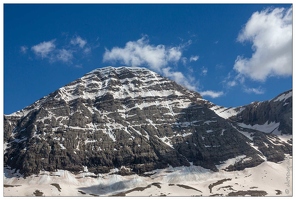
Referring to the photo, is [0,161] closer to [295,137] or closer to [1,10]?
[1,10]

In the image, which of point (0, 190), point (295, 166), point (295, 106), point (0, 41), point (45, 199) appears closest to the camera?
point (0, 41)

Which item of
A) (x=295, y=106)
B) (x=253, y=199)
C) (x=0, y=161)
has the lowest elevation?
(x=253, y=199)

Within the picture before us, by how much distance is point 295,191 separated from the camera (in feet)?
330

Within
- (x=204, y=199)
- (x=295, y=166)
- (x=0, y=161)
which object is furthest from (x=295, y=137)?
(x=0, y=161)

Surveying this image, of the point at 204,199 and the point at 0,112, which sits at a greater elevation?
the point at 0,112

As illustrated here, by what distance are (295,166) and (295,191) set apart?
337 inches

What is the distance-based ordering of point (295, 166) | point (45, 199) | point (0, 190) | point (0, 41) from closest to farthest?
point (0, 41), point (0, 190), point (295, 166), point (45, 199)

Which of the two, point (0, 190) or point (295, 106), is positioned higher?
point (295, 106)

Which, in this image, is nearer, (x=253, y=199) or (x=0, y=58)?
(x=0, y=58)

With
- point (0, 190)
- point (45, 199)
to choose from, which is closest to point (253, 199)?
point (45, 199)

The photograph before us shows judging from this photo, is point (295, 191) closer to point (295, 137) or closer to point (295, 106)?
point (295, 137)

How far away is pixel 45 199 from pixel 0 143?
38.6m

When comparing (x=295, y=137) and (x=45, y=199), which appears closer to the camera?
(x=295, y=137)

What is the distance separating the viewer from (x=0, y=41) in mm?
74125
